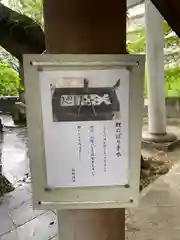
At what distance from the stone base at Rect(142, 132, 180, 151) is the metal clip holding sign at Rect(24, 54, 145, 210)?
18.3 ft

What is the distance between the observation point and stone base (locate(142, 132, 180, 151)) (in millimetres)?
6918

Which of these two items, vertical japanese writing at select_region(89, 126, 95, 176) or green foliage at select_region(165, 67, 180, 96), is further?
green foliage at select_region(165, 67, 180, 96)

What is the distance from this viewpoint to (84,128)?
1.43 metres

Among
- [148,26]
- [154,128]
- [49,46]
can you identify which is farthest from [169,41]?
[49,46]

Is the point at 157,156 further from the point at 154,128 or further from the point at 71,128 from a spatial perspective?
the point at 71,128

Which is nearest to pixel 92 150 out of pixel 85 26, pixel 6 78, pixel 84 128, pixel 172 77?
pixel 84 128

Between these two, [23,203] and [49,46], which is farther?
[23,203]

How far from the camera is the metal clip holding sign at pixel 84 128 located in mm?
1374

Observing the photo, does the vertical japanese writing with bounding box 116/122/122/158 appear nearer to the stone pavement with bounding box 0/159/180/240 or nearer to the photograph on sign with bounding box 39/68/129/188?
the photograph on sign with bounding box 39/68/129/188

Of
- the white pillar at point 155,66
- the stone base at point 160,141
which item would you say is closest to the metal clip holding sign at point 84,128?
the stone base at point 160,141

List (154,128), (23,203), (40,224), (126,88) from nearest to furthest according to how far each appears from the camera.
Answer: (126,88) < (40,224) < (23,203) < (154,128)

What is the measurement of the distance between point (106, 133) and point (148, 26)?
5.89 metres

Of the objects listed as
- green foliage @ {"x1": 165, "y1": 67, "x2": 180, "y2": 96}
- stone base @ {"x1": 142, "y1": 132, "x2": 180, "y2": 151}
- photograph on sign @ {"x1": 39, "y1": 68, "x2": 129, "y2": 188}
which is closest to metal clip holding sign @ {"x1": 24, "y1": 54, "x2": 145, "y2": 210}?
→ photograph on sign @ {"x1": 39, "y1": 68, "x2": 129, "y2": 188}

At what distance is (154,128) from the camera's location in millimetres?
7375
